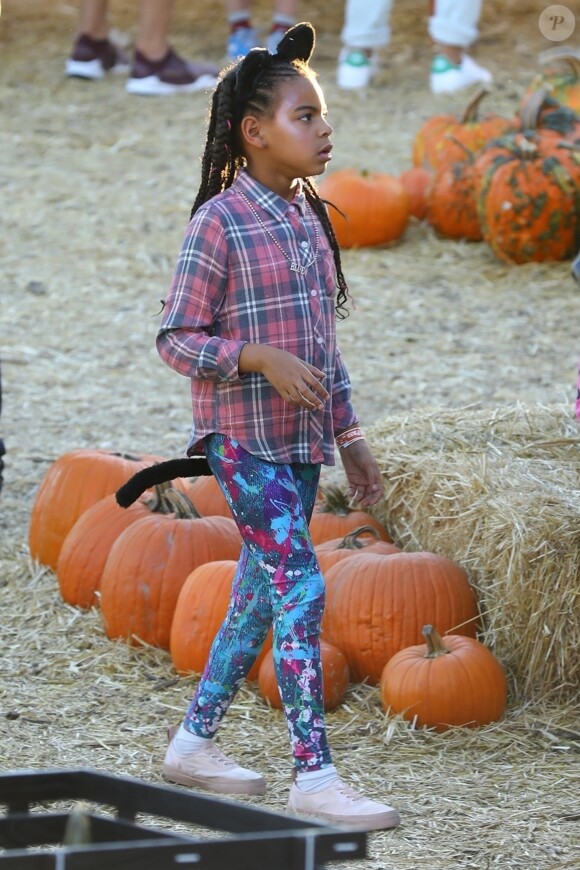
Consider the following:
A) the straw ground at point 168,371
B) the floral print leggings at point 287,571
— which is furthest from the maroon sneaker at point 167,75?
the floral print leggings at point 287,571

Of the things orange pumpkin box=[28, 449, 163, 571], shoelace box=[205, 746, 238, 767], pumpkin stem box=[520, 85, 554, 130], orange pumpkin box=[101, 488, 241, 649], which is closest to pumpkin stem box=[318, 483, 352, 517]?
orange pumpkin box=[101, 488, 241, 649]

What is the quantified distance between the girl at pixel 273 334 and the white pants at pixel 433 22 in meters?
7.76

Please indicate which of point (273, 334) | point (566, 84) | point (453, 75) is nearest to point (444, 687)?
point (273, 334)

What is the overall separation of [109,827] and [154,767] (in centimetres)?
149

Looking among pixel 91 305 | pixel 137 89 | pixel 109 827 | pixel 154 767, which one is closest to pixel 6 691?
pixel 154 767

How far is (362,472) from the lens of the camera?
140 inches

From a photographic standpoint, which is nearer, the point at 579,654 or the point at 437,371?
the point at 579,654

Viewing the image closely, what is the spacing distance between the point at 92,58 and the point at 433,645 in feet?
29.9

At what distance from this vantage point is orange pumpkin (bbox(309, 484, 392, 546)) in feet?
15.4

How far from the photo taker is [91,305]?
27.5 feet

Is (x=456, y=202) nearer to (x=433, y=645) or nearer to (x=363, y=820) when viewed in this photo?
(x=433, y=645)

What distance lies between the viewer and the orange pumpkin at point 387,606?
4184mm

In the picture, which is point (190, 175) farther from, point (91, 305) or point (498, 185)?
point (498, 185)

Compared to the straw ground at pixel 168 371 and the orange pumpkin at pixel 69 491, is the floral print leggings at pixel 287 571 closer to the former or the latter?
the straw ground at pixel 168 371
